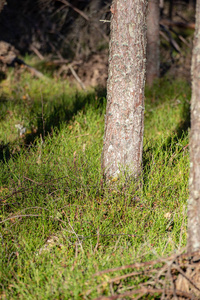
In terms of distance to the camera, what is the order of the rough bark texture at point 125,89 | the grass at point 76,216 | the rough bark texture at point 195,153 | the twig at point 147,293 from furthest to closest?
the rough bark texture at point 125,89 < the grass at point 76,216 < the rough bark texture at point 195,153 < the twig at point 147,293

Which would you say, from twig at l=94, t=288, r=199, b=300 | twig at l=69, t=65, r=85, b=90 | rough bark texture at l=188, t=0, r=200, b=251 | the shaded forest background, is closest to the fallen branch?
the shaded forest background

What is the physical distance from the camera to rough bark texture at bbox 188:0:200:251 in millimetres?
2102

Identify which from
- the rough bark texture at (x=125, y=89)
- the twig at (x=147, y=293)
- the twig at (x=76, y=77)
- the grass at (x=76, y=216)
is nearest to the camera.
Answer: the twig at (x=147, y=293)

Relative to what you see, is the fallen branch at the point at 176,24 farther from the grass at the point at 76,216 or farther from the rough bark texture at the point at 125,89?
the rough bark texture at the point at 125,89

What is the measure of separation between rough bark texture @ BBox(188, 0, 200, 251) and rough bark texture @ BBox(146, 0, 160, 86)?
4493mm

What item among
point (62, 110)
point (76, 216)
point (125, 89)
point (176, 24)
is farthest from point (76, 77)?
point (76, 216)

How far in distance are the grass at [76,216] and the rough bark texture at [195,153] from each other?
197 mm

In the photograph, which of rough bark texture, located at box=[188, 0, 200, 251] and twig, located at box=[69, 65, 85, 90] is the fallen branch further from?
rough bark texture, located at box=[188, 0, 200, 251]

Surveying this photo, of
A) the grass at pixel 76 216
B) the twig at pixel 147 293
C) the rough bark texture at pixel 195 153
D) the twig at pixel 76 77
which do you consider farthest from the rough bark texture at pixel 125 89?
the twig at pixel 76 77

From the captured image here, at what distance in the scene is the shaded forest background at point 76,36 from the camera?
24.3 feet

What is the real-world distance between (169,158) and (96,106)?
1856 mm

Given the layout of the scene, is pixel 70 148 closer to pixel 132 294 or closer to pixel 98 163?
pixel 98 163

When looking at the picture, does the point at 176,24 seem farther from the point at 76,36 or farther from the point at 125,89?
the point at 125,89

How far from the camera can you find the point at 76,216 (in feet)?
9.15
